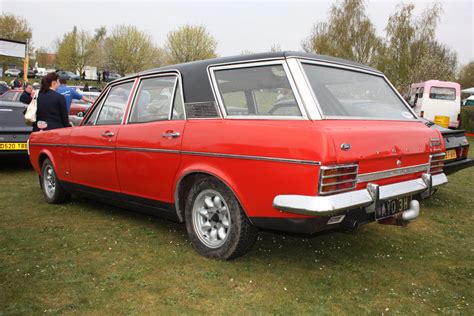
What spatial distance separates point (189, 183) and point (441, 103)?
795 inches

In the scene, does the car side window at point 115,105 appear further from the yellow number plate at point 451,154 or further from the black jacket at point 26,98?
the black jacket at point 26,98

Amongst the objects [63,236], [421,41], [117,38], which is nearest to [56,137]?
[63,236]

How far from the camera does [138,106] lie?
4.39 m

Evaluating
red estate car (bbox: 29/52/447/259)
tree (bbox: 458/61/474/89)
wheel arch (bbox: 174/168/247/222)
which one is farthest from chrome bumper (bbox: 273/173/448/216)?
tree (bbox: 458/61/474/89)

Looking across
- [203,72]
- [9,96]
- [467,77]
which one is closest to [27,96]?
[9,96]

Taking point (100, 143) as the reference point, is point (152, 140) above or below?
above

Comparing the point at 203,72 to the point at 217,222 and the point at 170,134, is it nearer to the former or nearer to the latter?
Answer: the point at 170,134

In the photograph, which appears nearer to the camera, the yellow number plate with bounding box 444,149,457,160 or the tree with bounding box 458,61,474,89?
the yellow number plate with bounding box 444,149,457,160

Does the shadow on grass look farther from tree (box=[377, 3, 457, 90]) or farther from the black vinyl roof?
tree (box=[377, 3, 457, 90])

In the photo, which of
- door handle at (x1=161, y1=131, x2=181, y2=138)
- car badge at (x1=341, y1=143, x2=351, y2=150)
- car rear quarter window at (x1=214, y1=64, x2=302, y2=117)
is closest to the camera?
car badge at (x1=341, y1=143, x2=351, y2=150)

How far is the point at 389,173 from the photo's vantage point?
3314mm

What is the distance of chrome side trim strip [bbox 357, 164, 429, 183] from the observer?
3.08 m

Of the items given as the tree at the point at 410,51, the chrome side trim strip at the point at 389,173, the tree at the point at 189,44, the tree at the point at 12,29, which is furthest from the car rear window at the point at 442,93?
the tree at the point at 12,29

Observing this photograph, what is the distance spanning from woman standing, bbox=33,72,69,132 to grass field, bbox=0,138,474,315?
1.78 meters
